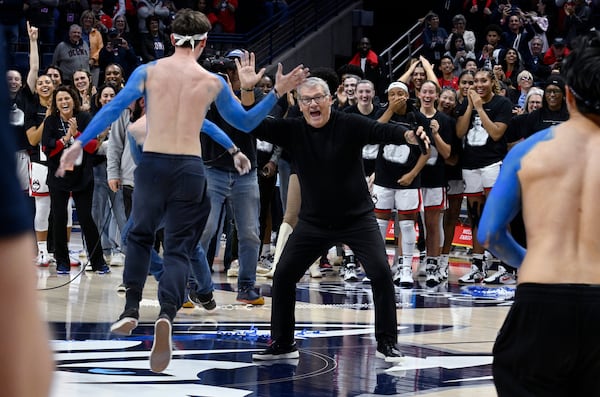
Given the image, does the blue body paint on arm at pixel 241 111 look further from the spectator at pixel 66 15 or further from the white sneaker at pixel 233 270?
the spectator at pixel 66 15

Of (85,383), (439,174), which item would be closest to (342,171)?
(85,383)

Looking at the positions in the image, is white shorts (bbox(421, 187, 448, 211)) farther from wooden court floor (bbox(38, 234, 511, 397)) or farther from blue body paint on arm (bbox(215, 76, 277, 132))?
blue body paint on arm (bbox(215, 76, 277, 132))

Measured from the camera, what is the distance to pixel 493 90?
40.2 ft

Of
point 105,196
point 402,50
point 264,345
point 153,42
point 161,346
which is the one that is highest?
point 402,50

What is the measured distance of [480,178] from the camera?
1149cm

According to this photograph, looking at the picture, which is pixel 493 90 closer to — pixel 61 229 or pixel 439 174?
pixel 439 174

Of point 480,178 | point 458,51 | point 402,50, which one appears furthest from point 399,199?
point 402,50

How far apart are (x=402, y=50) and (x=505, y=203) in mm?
17668

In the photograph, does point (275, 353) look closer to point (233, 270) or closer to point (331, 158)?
point (331, 158)

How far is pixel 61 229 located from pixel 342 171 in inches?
199

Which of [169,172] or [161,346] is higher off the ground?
[169,172]

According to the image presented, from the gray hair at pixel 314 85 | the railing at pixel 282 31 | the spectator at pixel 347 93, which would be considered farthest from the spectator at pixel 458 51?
the gray hair at pixel 314 85

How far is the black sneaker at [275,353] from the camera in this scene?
22.7 ft

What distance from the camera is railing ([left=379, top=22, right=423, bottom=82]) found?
20.5 m
